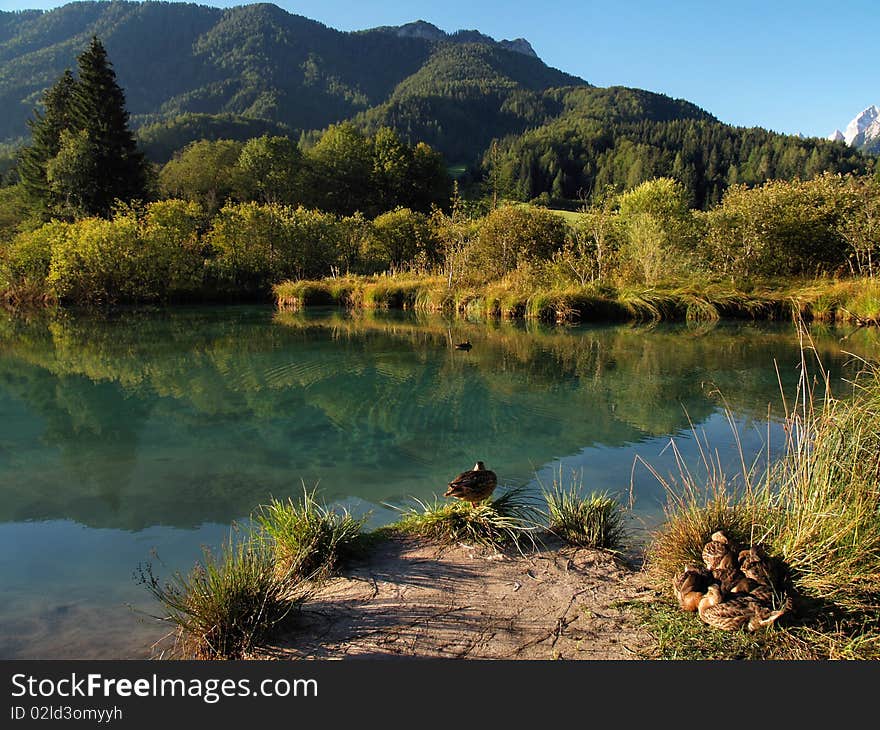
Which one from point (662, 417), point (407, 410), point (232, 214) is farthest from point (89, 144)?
point (662, 417)

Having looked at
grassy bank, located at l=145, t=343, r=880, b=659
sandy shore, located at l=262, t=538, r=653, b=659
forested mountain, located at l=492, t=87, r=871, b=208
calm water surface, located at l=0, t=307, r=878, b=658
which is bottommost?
calm water surface, located at l=0, t=307, r=878, b=658

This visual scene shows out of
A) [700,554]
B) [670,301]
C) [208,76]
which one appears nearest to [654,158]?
[670,301]

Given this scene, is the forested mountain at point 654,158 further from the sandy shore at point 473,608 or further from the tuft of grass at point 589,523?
the sandy shore at point 473,608

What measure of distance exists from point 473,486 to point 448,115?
12697 centimetres

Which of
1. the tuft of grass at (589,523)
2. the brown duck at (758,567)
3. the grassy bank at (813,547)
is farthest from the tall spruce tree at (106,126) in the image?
the brown duck at (758,567)

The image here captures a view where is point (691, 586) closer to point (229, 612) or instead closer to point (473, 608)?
point (473, 608)

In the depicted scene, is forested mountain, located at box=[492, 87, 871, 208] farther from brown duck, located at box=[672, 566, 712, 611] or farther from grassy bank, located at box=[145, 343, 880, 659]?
brown duck, located at box=[672, 566, 712, 611]

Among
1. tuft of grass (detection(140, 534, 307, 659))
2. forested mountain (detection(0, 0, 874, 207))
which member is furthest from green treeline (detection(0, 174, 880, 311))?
forested mountain (detection(0, 0, 874, 207))

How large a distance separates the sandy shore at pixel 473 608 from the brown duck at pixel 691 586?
0.22 metres

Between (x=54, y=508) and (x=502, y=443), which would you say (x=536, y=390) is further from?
(x=54, y=508)

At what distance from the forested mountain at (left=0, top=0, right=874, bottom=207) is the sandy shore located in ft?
146

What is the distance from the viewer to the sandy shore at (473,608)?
99.7 inches

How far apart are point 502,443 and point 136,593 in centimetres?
383

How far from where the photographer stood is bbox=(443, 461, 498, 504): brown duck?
3.62 metres
